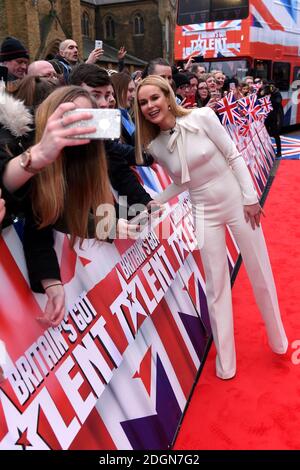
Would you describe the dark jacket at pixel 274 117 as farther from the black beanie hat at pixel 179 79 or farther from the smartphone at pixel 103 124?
the smartphone at pixel 103 124

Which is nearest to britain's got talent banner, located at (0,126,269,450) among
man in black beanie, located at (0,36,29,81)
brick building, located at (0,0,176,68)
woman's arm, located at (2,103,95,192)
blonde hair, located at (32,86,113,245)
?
blonde hair, located at (32,86,113,245)

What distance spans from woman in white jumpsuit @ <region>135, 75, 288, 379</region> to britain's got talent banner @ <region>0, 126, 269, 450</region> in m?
0.32

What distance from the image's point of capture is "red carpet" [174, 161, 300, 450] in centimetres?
235

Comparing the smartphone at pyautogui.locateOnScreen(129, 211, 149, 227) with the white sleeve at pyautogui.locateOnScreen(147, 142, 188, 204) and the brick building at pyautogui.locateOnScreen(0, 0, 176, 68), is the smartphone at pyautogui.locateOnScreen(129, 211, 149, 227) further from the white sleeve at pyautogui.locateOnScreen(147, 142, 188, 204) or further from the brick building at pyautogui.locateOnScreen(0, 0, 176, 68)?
the brick building at pyautogui.locateOnScreen(0, 0, 176, 68)

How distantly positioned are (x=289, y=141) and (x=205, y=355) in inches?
448

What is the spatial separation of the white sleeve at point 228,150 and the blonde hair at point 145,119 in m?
0.15

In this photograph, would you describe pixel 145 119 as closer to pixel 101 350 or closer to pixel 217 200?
pixel 217 200

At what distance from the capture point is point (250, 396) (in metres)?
2.69

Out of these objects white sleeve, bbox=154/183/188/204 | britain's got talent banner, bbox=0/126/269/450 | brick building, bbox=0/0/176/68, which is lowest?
britain's got talent banner, bbox=0/126/269/450

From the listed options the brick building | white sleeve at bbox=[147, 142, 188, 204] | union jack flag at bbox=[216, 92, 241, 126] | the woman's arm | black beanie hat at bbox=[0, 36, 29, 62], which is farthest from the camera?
the brick building
